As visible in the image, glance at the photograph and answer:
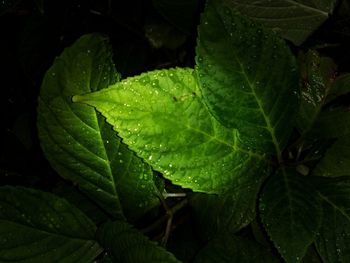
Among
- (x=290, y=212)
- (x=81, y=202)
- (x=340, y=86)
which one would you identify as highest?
(x=340, y=86)

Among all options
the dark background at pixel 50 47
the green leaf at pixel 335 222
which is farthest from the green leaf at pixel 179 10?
the green leaf at pixel 335 222

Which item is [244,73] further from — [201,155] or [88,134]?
[88,134]

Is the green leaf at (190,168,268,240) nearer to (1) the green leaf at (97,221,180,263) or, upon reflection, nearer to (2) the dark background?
(1) the green leaf at (97,221,180,263)

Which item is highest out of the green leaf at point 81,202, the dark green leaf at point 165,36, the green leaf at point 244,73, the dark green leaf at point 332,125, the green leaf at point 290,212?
the green leaf at point 244,73

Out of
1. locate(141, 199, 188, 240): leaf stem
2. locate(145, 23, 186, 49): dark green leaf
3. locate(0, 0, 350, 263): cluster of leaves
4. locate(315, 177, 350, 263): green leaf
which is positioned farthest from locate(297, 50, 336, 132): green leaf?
locate(145, 23, 186, 49): dark green leaf

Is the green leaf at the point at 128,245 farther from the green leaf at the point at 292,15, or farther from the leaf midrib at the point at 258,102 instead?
the green leaf at the point at 292,15

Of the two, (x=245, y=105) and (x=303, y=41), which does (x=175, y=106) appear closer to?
(x=245, y=105)

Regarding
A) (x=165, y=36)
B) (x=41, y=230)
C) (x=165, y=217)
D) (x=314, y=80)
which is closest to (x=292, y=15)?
(x=314, y=80)
